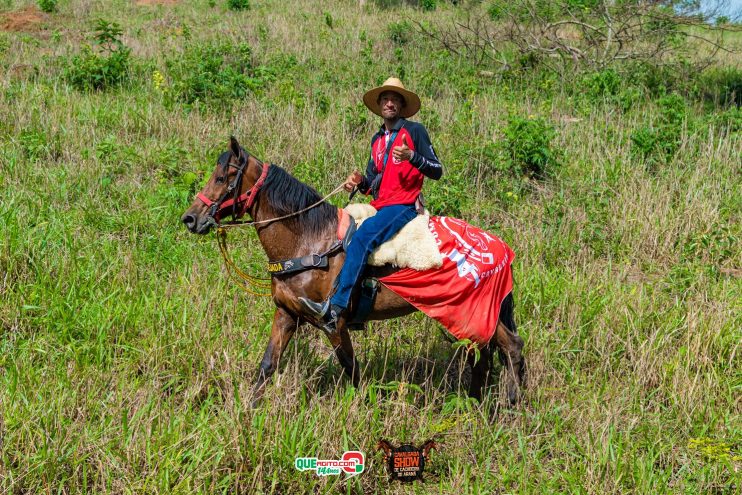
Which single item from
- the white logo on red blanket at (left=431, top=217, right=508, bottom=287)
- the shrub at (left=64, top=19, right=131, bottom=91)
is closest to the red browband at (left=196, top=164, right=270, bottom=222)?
the white logo on red blanket at (left=431, top=217, right=508, bottom=287)

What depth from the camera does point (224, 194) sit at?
172 inches

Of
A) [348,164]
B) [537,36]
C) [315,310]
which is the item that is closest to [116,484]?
[315,310]

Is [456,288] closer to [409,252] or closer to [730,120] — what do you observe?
[409,252]

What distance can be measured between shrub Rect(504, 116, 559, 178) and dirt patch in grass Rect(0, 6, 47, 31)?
39.0 ft

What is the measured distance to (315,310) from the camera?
172 inches

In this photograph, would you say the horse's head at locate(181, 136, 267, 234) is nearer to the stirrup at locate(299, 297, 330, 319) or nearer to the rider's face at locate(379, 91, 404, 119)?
the stirrup at locate(299, 297, 330, 319)

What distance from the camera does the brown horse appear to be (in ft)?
14.3

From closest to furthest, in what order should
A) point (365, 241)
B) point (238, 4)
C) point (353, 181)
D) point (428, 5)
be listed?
point (365, 241)
point (353, 181)
point (238, 4)
point (428, 5)

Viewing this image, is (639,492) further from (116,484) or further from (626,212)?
(626,212)
